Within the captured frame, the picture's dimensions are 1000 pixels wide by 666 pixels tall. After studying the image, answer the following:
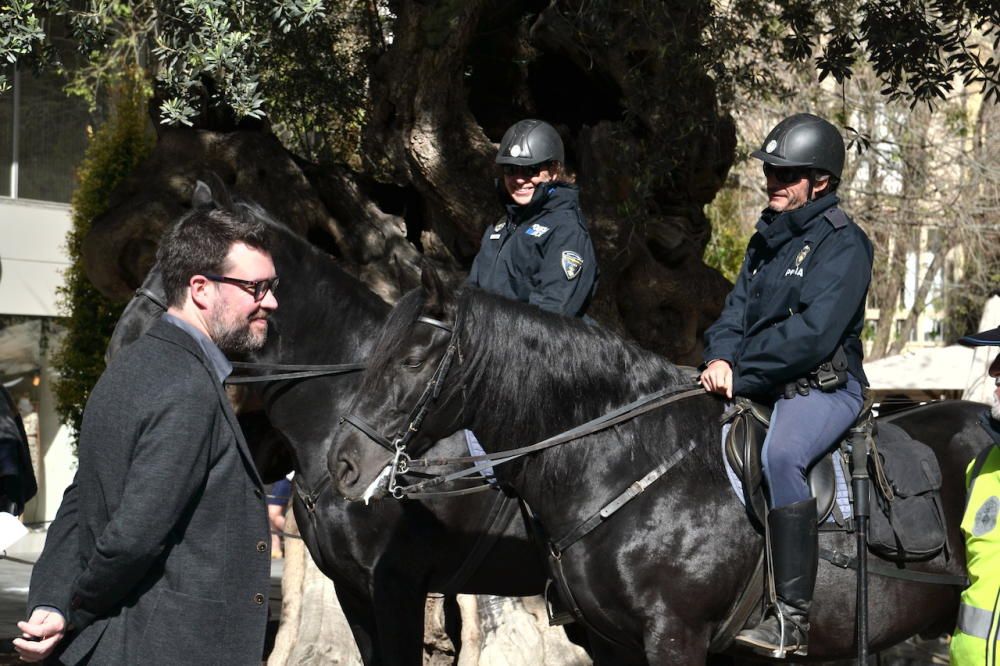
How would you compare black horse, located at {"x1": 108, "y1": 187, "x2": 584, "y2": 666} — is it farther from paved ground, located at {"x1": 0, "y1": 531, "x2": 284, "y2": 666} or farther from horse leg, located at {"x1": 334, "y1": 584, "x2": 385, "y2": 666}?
paved ground, located at {"x1": 0, "y1": 531, "x2": 284, "y2": 666}

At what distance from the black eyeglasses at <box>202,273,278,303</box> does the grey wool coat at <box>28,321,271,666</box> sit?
17 centimetres

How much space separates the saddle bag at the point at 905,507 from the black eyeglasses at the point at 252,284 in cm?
269

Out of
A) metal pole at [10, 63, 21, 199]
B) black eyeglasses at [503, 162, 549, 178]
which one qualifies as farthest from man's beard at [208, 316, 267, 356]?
metal pole at [10, 63, 21, 199]

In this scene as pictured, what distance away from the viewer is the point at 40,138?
54.5 feet

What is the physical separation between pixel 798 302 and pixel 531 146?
1715mm

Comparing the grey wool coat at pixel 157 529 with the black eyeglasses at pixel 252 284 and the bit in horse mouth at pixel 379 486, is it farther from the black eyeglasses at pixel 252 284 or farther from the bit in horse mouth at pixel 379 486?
the bit in horse mouth at pixel 379 486

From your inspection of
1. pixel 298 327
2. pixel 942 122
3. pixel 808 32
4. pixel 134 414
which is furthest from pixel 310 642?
pixel 942 122

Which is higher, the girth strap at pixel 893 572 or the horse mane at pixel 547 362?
the horse mane at pixel 547 362

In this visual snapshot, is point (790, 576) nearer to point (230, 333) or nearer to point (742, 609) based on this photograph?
point (742, 609)

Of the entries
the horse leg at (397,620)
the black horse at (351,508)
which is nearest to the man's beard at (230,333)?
the black horse at (351,508)

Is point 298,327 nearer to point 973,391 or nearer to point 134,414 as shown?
point 134,414

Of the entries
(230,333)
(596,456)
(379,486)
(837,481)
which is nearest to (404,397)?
(379,486)

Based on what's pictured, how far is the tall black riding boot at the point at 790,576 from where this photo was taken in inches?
174

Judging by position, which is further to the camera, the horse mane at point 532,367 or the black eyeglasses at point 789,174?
the black eyeglasses at point 789,174
